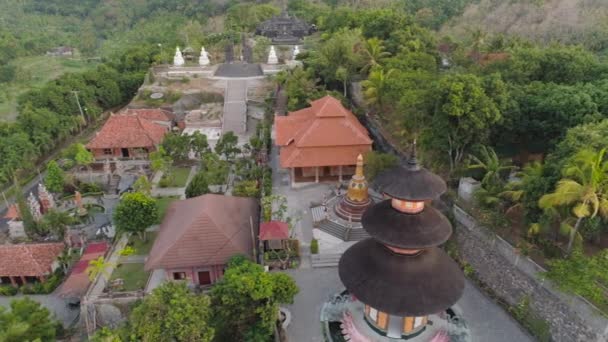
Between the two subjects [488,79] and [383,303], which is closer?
[383,303]

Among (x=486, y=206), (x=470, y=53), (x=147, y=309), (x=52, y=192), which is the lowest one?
(x=52, y=192)

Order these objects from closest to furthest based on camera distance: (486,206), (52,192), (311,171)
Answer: (486,206), (311,171), (52,192)

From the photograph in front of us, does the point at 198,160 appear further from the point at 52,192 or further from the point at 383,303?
the point at 383,303

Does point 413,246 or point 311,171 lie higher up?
point 413,246

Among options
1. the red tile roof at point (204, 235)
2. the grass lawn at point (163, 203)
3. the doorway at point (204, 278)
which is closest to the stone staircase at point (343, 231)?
the red tile roof at point (204, 235)

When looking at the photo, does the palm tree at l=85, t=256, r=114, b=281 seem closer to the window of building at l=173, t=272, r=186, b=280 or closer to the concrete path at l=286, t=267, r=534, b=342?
the window of building at l=173, t=272, r=186, b=280

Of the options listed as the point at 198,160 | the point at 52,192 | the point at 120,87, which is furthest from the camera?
the point at 120,87

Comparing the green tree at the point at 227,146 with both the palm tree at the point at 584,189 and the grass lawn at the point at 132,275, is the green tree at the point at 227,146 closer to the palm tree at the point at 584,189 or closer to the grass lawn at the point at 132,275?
the grass lawn at the point at 132,275

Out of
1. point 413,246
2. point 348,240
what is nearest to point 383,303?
point 413,246
